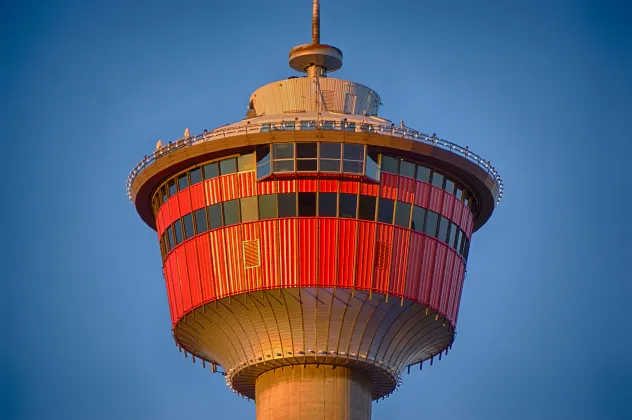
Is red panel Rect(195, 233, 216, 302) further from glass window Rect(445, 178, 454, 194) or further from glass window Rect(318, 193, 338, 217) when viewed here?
glass window Rect(445, 178, 454, 194)

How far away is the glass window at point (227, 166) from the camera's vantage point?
4053 inches

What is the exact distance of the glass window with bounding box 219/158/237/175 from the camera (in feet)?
338

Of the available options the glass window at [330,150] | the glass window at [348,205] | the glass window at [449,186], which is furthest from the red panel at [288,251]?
the glass window at [449,186]

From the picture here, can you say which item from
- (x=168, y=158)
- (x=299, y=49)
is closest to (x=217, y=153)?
(x=168, y=158)

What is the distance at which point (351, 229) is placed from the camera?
102 metres

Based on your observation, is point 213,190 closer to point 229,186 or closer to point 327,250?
point 229,186

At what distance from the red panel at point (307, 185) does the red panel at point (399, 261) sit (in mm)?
4444

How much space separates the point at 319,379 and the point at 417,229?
862cm

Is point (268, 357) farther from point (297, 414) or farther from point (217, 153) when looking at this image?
point (217, 153)

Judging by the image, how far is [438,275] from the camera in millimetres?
103875

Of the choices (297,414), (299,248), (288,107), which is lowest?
(297,414)

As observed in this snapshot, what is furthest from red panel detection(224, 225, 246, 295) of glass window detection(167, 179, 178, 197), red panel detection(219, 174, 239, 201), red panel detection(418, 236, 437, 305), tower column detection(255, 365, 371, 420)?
red panel detection(418, 236, 437, 305)

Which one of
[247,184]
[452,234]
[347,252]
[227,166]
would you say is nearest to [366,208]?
[347,252]

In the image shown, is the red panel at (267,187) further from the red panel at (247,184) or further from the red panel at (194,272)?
the red panel at (194,272)
